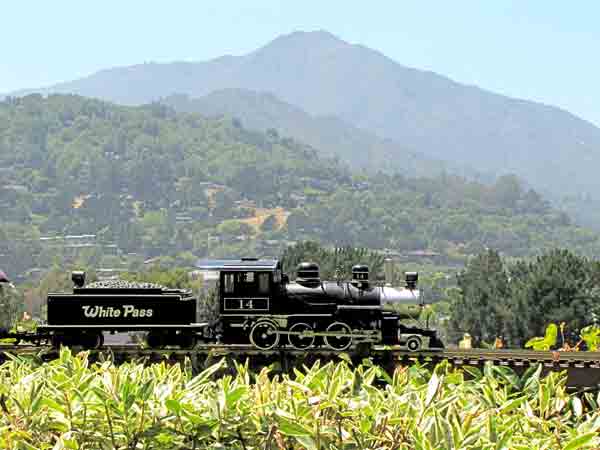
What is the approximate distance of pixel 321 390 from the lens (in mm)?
5625

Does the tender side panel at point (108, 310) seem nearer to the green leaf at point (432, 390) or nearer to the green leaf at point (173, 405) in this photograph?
the green leaf at point (173, 405)

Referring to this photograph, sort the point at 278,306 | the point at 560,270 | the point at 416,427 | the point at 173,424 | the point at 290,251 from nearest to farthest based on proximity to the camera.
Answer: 1. the point at 416,427
2. the point at 173,424
3. the point at 278,306
4. the point at 560,270
5. the point at 290,251

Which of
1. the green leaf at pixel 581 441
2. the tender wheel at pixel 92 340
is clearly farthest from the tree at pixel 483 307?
the green leaf at pixel 581 441

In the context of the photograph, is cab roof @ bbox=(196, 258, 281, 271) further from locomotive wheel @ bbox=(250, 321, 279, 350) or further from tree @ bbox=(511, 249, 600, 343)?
tree @ bbox=(511, 249, 600, 343)

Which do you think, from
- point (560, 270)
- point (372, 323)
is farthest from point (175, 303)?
point (560, 270)

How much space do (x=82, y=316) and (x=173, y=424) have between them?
1766cm

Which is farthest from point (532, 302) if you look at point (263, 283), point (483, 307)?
point (263, 283)

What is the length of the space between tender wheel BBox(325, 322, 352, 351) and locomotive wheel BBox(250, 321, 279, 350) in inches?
53.6

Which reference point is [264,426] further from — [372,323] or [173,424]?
[372,323]

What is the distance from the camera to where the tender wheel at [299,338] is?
72.2 ft

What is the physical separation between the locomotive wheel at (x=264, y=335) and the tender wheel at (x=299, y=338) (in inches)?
16.7

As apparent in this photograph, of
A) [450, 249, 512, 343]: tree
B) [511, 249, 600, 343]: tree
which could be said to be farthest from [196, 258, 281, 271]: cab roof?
[450, 249, 512, 343]: tree

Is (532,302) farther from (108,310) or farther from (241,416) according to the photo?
(241,416)

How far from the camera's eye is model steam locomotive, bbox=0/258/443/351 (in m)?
Answer: 22.0
